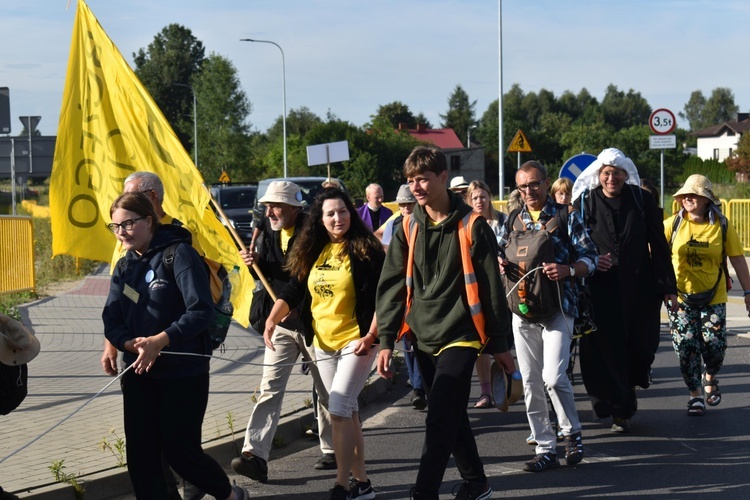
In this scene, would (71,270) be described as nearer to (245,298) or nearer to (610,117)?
(245,298)

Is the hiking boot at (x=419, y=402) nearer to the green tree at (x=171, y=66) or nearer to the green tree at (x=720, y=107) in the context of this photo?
the green tree at (x=171, y=66)

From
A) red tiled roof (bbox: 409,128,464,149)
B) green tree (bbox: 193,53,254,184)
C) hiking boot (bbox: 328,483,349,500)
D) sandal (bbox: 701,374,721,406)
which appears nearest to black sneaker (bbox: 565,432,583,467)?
hiking boot (bbox: 328,483,349,500)

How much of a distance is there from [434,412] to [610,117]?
467 feet

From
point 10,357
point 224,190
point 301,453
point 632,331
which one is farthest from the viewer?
point 224,190

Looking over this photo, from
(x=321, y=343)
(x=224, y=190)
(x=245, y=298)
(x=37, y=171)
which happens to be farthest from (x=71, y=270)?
(x=321, y=343)

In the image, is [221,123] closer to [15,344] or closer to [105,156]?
[105,156]

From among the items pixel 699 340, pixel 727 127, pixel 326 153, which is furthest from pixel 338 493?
pixel 727 127

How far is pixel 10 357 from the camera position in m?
4.74

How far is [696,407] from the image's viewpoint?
8.20 metres

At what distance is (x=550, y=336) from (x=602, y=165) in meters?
1.52

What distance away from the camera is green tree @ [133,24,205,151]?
315 feet

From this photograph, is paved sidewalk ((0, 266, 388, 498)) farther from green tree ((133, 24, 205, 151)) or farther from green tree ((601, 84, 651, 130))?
green tree ((601, 84, 651, 130))

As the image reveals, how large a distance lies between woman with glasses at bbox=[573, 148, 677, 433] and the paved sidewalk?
2.21m

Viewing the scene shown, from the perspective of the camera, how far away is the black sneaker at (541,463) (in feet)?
21.3
